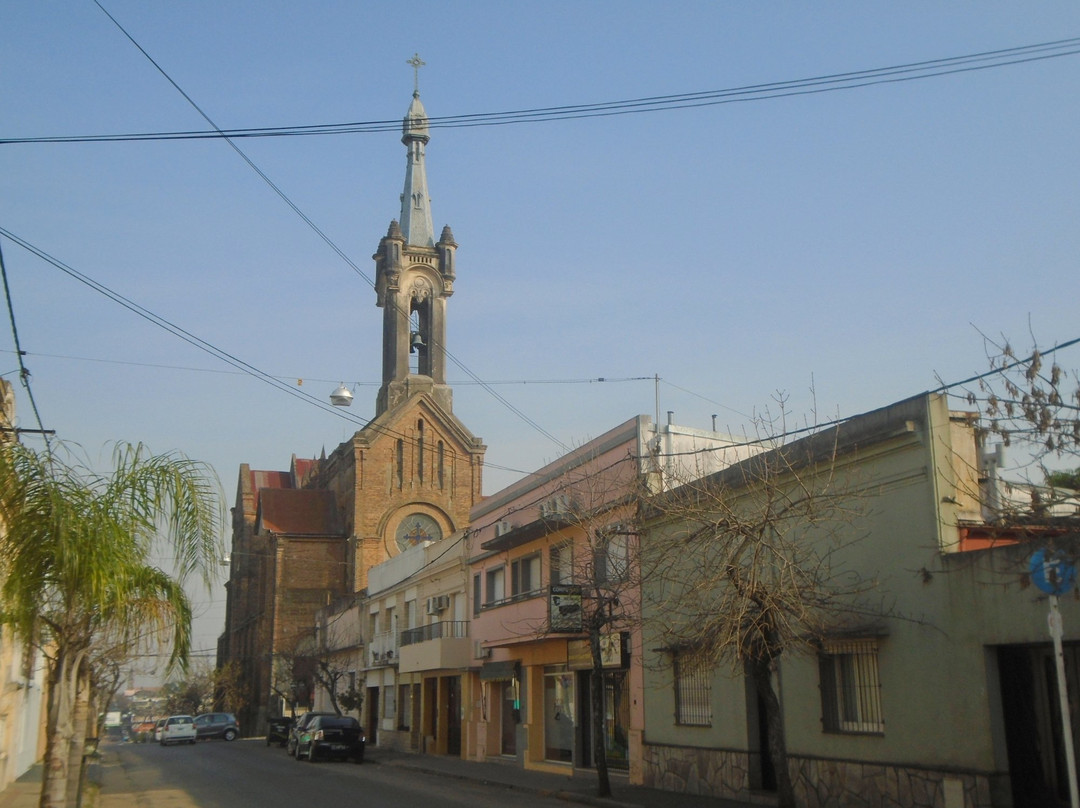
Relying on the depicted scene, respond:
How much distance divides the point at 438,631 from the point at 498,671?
5.95 metres

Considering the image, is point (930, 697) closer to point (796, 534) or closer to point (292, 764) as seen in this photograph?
point (796, 534)

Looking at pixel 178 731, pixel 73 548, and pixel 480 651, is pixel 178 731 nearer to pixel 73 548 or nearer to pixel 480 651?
pixel 480 651

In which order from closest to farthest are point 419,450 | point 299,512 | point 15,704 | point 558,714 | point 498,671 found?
1. point 15,704
2. point 558,714
3. point 498,671
4. point 419,450
5. point 299,512

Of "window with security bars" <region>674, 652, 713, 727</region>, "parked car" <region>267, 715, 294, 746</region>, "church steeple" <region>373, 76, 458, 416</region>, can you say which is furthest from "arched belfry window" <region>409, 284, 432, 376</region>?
"window with security bars" <region>674, 652, 713, 727</region>

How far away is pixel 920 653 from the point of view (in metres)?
14.7

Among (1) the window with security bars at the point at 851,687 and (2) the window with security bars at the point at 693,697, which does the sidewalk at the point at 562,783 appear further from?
(1) the window with security bars at the point at 851,687

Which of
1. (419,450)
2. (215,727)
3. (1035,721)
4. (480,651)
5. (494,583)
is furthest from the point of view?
(419,450)

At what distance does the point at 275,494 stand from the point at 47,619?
58.4 meters

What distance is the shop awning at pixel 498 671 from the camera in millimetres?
29000

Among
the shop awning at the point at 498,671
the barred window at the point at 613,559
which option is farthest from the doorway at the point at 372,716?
the barred window at the point at 613,559

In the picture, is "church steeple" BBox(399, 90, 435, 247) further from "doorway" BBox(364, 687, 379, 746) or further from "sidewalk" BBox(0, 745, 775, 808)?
"sidewalk" BBox(0, 745, 775, 808)

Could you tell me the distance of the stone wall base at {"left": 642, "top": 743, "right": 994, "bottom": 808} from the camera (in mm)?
13734

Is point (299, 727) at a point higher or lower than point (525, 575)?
lower

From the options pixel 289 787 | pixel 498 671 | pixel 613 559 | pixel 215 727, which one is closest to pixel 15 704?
pixel 289 787
